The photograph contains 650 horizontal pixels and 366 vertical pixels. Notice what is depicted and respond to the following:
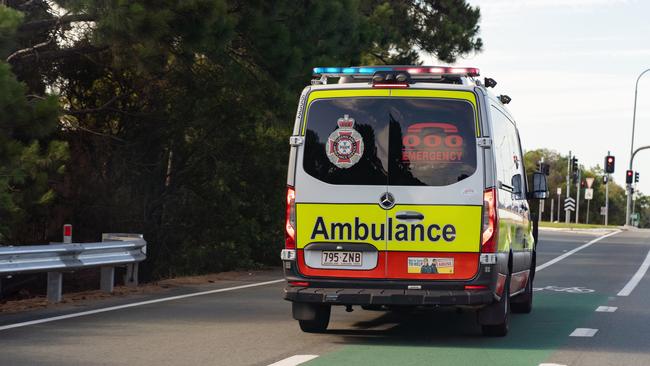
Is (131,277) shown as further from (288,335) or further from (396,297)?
(396,297)

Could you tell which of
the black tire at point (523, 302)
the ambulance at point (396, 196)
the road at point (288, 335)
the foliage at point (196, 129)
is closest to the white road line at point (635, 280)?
the road at point (288, 335)

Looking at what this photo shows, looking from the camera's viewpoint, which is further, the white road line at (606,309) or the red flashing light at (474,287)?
the white road line at (606,309)

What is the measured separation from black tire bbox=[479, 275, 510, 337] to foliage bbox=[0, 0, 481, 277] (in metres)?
9.08

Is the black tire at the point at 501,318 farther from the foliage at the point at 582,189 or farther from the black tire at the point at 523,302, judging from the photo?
the foliage at the point at 582,189

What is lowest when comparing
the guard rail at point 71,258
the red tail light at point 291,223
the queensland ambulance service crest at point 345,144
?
the guard rail at point 71,258

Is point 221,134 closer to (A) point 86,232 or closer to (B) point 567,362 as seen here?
(A) point 86,232

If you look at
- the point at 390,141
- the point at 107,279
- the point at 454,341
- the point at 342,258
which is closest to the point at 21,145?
the point at 107,279

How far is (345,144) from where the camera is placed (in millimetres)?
11180

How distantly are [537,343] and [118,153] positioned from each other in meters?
15.2

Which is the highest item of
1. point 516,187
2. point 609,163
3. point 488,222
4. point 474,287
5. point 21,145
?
point 609,163

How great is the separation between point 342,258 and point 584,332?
308cm

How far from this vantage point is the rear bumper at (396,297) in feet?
35.5

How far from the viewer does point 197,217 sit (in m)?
26.1

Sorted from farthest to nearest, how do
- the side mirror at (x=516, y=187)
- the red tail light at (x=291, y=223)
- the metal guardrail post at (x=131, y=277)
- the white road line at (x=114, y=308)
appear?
the metal guardrail post at (x=131, y=277) < the side mirror at (x=516, y=187) < the white road line at (x=114, y=308) < the red tail light at (x=291, y=223)
